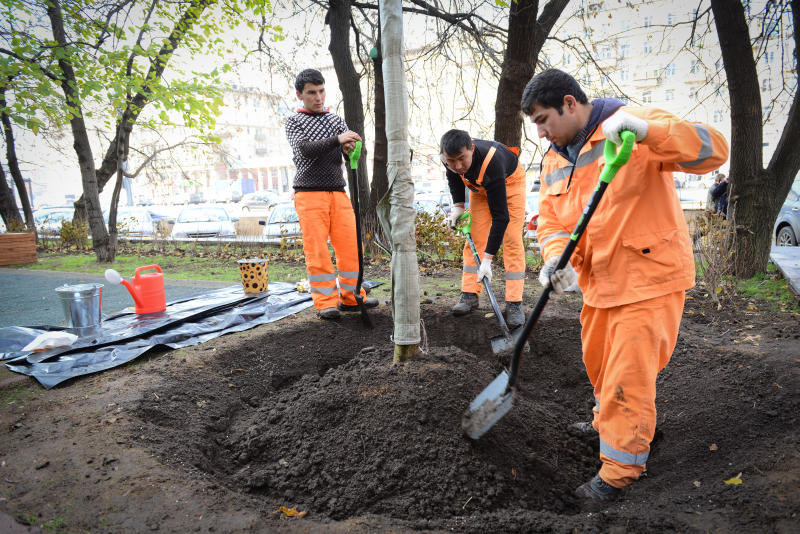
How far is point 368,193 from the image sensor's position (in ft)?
26.2

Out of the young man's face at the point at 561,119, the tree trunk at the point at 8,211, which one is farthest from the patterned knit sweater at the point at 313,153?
the tree trunk at the point at 8,211

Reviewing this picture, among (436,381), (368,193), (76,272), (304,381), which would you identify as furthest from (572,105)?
(76,272)

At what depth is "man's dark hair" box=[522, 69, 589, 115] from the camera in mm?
1904

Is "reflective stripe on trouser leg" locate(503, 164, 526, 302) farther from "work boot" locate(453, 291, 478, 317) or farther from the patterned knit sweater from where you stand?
the patterned knit sweater

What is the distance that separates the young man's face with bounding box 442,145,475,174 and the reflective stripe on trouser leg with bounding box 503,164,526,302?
601mm

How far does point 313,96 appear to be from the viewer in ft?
13.1

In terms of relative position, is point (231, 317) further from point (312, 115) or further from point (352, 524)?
point (352, 524)

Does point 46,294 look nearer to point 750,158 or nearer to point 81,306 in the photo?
point 81,306

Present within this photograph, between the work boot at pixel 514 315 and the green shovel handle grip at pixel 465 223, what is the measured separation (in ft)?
2.44

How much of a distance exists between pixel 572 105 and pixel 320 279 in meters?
2.80

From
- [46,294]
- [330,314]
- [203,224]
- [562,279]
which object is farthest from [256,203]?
[562,279]

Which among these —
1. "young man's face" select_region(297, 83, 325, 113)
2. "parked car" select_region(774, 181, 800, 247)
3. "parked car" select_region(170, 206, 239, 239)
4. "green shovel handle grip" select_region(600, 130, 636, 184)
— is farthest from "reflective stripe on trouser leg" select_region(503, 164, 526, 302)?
"parked car" select_region(170, 206, 239, 239)

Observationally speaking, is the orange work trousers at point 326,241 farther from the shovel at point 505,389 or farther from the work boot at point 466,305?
the shovel at point 505,389

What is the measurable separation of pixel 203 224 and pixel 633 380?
44.3ft
